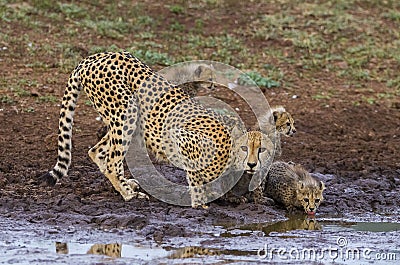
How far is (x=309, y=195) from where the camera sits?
26.2 feet

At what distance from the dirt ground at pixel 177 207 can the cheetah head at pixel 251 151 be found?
20.2 inches

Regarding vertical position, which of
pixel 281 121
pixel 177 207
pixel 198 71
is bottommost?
pixel 177 207

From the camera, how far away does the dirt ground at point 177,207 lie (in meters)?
7.52

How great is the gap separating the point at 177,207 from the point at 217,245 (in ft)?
3.93

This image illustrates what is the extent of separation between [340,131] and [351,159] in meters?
1.09

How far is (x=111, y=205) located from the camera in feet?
25.5

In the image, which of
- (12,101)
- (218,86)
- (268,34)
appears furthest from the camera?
(268,34)

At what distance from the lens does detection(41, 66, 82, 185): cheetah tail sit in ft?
26.4

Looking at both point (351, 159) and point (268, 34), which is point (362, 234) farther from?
point (268, 34)

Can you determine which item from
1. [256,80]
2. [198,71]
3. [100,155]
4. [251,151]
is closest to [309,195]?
[251,151]

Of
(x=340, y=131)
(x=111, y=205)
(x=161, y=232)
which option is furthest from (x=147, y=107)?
(x=340, y=131)

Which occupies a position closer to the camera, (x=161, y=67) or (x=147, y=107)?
(x=147, y=107)

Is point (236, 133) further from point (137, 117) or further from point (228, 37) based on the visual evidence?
point (228, 37)

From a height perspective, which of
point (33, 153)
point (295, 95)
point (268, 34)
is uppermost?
point (268, 34)
